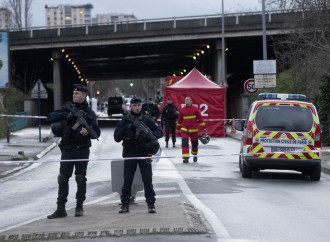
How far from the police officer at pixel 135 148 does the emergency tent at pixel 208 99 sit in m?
20.9

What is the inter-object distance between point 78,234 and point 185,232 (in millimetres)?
1190

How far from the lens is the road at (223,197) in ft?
26.1

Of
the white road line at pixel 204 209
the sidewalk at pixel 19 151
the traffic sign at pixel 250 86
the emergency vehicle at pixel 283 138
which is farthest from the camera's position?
the traffic sign at pixel 250 86

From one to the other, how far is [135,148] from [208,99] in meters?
21.7

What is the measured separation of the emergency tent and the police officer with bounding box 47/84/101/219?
20992mm

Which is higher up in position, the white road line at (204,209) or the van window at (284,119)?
the van window at (284,119)

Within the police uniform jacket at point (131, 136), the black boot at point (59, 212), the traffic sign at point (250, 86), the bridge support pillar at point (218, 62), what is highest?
the bridge support pillar at point (218, 62)

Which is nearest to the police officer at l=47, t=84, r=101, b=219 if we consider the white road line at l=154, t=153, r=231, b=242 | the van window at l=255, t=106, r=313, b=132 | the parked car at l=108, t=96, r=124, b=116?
the white road line at l=154, t=153, r=231, b=242

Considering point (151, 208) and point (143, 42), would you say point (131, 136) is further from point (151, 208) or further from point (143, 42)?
point (143, 42)

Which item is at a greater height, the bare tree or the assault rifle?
the bare tree

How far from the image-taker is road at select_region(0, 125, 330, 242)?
795 cm

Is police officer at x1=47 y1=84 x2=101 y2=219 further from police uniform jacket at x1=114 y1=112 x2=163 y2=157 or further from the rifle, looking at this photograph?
police uniform jacket at x1=114 y1=112 x2=163 y2=157

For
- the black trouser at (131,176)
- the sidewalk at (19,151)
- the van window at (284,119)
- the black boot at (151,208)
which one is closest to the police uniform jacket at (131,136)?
the black trouser at (131,176)

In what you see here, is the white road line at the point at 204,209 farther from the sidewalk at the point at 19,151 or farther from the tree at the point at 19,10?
the tree at the point at 19,10
